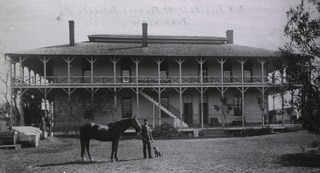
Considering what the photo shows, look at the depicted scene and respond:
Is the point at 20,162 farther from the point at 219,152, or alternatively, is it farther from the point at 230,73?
the point at 230,73

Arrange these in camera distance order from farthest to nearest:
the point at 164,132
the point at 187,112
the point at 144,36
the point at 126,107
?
the point at 144,36, the point at 187,112, the point at 126,107, the point at 164,132

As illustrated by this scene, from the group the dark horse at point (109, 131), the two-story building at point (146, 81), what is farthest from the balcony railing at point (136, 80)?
→ the dark horse at point (109, 131)

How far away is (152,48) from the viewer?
27.8 m

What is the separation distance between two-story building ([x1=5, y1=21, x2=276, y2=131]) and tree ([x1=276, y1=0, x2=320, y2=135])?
43.7 feet

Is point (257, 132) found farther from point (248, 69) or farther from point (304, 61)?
point (304, 61)

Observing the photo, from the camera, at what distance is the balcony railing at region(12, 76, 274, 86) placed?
24.3 meters

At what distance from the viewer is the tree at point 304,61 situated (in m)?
10.7

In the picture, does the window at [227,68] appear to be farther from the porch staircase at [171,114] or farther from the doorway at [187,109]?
the porch staircase at [171,114]

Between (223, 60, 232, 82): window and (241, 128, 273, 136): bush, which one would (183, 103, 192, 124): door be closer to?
(223, 60, 232, 82): window

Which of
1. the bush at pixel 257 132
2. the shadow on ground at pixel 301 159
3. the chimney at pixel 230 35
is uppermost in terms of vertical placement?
the chimney at pixel 230 35

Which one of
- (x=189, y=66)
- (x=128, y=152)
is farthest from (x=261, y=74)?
(x=128, y=152)

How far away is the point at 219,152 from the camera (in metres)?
13.8

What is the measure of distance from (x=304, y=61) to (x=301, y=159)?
356 cm

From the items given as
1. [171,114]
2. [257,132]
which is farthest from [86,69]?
[257,132]
